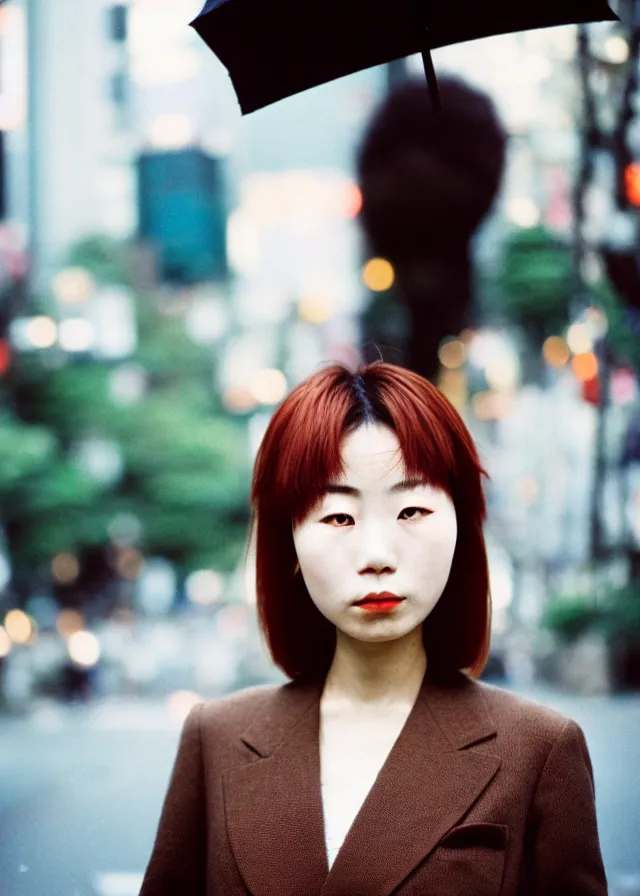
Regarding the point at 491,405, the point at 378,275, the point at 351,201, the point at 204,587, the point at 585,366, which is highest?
the point at 351,201

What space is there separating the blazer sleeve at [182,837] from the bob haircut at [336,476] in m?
0.22

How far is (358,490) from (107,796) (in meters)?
2.49

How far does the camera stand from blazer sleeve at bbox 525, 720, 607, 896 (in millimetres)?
1409

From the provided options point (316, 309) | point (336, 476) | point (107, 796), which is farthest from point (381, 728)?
point (316, 309)

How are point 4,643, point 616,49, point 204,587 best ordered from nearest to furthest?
point 616,49 < point 4,643 < point 204,587

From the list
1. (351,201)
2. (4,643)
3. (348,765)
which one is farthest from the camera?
(4,643)

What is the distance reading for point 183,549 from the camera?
5938 mm

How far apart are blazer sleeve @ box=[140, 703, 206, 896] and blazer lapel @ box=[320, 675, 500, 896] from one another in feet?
0.91

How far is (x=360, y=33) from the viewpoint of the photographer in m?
1.59

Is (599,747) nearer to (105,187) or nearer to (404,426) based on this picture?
(404,426)

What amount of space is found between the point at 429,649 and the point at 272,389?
3939 millimetres

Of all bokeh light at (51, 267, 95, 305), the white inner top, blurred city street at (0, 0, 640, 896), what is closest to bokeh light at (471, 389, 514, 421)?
blurred city street at (0, 0, 640, 896)

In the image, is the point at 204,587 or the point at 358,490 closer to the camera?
the point at 358,490

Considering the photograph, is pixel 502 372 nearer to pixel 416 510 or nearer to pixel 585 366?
pixel 585 366
